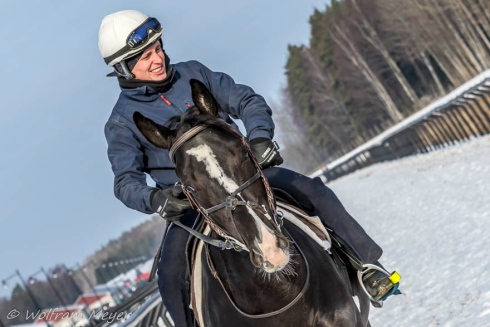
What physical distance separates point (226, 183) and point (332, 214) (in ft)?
6.54

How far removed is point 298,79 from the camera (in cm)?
10431

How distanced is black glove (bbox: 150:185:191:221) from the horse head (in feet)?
1.14

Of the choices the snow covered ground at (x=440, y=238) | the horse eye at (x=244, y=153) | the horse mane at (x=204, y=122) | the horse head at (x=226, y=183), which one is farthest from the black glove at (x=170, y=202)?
the snow covered ground at (x=440, y=238)

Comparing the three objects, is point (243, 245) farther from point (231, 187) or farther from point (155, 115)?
point (155, 115)

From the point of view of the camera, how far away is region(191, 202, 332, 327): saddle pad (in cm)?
596

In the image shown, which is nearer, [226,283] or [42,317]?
[226,283]

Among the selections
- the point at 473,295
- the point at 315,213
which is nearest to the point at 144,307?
the point at 473,295

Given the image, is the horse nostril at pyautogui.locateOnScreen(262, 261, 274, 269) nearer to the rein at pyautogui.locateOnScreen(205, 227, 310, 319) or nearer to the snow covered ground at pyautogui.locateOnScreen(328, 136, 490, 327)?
the rein at pyautogui.locateOnScreen(205, 227, 310, 319)

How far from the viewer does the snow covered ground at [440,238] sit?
10031 mm

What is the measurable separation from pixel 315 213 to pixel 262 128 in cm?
118

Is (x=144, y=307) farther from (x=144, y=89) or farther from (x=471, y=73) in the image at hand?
(x=471, y=73)

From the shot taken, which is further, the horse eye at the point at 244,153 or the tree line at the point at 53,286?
the tree line at the point at 53,286

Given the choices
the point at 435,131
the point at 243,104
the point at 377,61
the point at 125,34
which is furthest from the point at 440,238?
the point at 377,61

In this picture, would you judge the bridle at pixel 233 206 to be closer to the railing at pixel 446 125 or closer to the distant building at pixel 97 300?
the distant building at pixel 97 300
